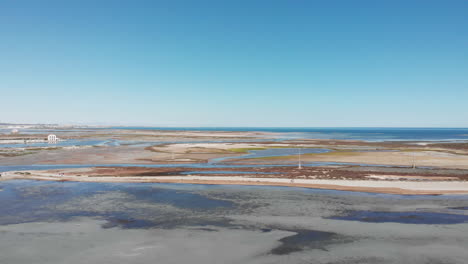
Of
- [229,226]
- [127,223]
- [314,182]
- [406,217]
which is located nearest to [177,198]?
[127,223]

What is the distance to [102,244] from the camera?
16984 millimetres

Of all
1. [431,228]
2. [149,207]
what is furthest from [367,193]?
[149,207]

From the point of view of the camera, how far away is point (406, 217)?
21844mm

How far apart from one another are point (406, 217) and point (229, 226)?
1294 centimetres

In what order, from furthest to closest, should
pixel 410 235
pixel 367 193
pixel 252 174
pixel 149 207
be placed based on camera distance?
pixel 252 174
pixel 367 193
pixel 149 207
pixel 410 235

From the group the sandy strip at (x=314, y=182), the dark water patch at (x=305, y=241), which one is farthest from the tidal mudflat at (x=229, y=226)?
the sandy strip at (x=314, y=182)

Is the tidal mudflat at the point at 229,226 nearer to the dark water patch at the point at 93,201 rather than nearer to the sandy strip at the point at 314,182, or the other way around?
the dark water patch at the point at 93,201

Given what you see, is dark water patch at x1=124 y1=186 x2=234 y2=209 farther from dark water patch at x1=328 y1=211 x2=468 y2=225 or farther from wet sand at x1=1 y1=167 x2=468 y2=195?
dark water patch at x1=328 y1=211 x2=468 y2=225

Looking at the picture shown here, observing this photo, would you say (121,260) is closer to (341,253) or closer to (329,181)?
(341,253)

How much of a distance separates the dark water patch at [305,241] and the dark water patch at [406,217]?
12.3 feet

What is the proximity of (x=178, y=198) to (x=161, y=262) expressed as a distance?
494 inches

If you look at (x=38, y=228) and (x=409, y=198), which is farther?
(x=409, y=198)

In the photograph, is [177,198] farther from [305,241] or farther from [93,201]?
[305,241]

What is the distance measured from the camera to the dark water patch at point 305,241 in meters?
16.4
